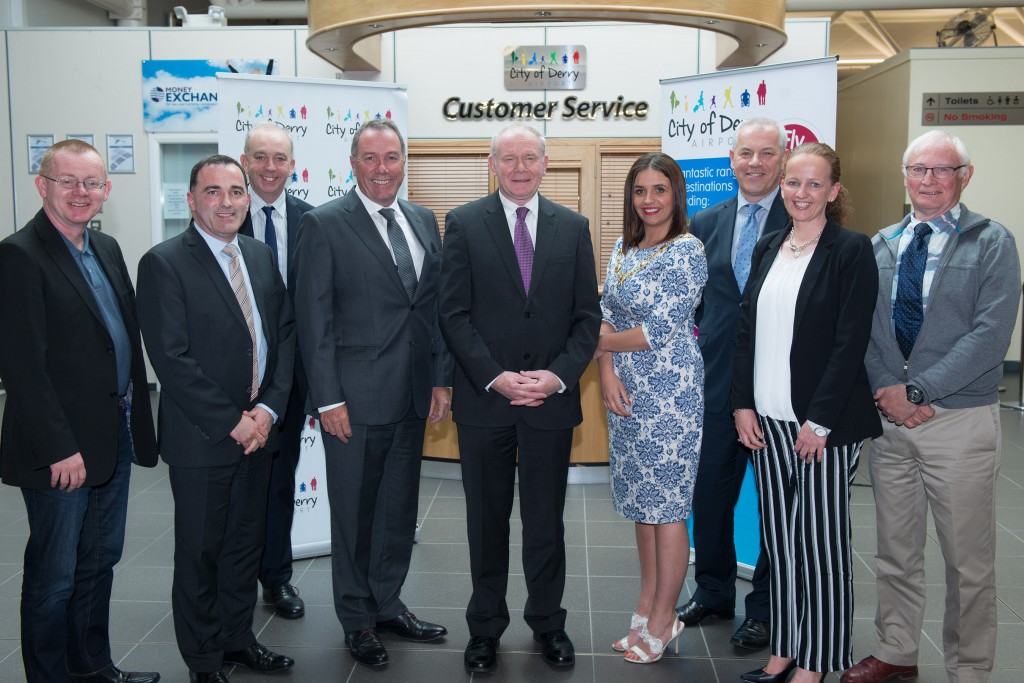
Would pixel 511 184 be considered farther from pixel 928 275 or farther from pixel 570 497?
pixel 570 497

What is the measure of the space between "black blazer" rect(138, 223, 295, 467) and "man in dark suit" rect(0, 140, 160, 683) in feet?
0.36

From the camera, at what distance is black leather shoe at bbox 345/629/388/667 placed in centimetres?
319

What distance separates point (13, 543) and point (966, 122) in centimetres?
1005

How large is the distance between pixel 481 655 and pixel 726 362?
1.44 meters

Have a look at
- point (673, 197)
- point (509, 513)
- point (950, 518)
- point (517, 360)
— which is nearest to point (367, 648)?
point (509, 513)

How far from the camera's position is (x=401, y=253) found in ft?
10.6

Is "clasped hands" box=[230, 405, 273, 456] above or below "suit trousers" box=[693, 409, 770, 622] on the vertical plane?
above

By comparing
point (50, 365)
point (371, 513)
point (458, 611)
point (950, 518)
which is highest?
point (50, 365)

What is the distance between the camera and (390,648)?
336 cm

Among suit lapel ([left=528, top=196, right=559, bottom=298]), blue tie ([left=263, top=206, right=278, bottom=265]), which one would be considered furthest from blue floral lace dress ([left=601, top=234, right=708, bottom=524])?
blue tie ([left=263, top=206, right=278, bottom=265])

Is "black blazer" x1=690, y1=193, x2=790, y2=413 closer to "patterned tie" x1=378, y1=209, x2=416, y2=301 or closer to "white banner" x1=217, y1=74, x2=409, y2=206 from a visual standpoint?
"patterned tie" x1=378, y1=209, x2=416, y2=301

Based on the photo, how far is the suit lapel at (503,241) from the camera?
3029mm

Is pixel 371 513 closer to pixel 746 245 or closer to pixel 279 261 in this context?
pixel 279 261

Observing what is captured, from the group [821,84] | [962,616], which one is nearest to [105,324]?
[962,616]
